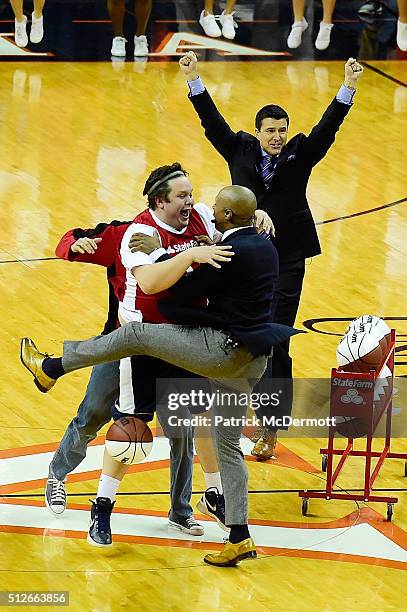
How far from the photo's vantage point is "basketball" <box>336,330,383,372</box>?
332 inches

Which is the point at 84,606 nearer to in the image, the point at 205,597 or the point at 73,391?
the point at 205,597

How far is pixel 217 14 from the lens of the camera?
19.8 m

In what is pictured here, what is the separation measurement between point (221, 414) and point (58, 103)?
9.25 meters

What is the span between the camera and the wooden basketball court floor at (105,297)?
24.1 ft

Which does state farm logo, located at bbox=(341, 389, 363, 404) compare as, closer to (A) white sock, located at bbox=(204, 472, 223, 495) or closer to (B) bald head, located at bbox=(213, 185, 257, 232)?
(A) white sock, located at bbox=(204, 472, 223, 495)

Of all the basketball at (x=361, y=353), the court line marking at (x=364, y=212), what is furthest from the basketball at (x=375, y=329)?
the court line marking at (x=364, y=212)

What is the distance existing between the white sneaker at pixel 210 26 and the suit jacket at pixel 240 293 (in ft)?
39.1

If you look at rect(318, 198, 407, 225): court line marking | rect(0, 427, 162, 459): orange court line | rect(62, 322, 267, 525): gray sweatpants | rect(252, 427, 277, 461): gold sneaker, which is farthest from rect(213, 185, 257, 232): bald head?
rect(318, 198, 407, 225): court line marking

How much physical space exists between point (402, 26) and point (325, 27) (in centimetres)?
96

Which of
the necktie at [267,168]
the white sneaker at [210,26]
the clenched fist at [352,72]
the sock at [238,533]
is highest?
the clenched fist at [352,72]

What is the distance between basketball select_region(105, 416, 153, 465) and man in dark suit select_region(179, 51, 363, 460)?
1.55 metres

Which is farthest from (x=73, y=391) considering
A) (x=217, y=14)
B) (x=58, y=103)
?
(x=217, y=14)

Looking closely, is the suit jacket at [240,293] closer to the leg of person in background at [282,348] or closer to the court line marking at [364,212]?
the leg of person in background at [282,348]

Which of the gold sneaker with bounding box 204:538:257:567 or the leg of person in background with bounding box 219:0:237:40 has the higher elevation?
the leg of person in background with bounding box 219:0:237:40
